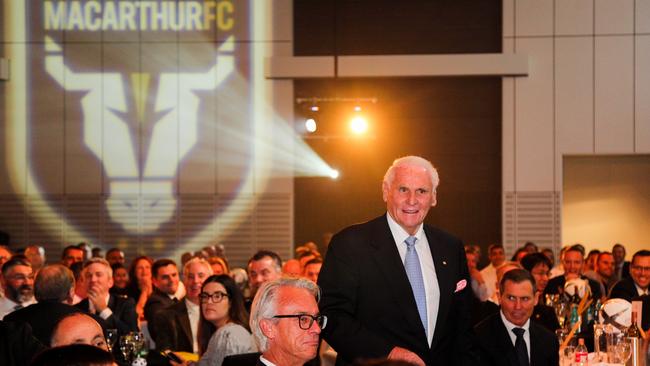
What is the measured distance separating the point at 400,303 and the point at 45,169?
48.5ft

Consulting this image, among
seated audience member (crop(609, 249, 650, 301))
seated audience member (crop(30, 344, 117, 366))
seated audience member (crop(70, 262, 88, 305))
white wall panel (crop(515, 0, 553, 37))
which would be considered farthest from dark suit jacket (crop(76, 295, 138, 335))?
white wall panel (crop(515, 0, 553, 37))

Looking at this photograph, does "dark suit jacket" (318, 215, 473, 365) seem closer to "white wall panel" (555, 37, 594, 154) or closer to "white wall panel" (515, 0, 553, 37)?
"white wall panel" (555, 37, 594, 154)

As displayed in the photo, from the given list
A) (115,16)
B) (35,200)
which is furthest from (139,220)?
(115,16)

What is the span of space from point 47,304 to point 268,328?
3.00 m

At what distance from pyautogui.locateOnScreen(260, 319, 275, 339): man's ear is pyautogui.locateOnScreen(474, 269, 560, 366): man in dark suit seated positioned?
2.14 m

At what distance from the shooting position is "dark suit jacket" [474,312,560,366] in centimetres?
524

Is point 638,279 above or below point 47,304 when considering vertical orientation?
below

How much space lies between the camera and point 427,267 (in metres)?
3.89

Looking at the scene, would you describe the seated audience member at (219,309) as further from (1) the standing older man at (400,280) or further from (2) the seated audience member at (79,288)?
(1) the standing older man at (400,280)

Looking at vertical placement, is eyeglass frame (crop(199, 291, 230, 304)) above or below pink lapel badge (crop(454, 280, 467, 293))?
below

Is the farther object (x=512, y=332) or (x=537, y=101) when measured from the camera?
(x=537, y=101)

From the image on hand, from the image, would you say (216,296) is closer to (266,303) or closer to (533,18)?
(266,303)

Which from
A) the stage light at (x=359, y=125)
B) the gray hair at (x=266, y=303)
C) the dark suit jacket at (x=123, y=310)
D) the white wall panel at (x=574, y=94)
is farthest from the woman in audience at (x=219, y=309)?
the white wall panel at (x=574, y=94)

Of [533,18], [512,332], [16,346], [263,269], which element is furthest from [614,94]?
[16,346]
